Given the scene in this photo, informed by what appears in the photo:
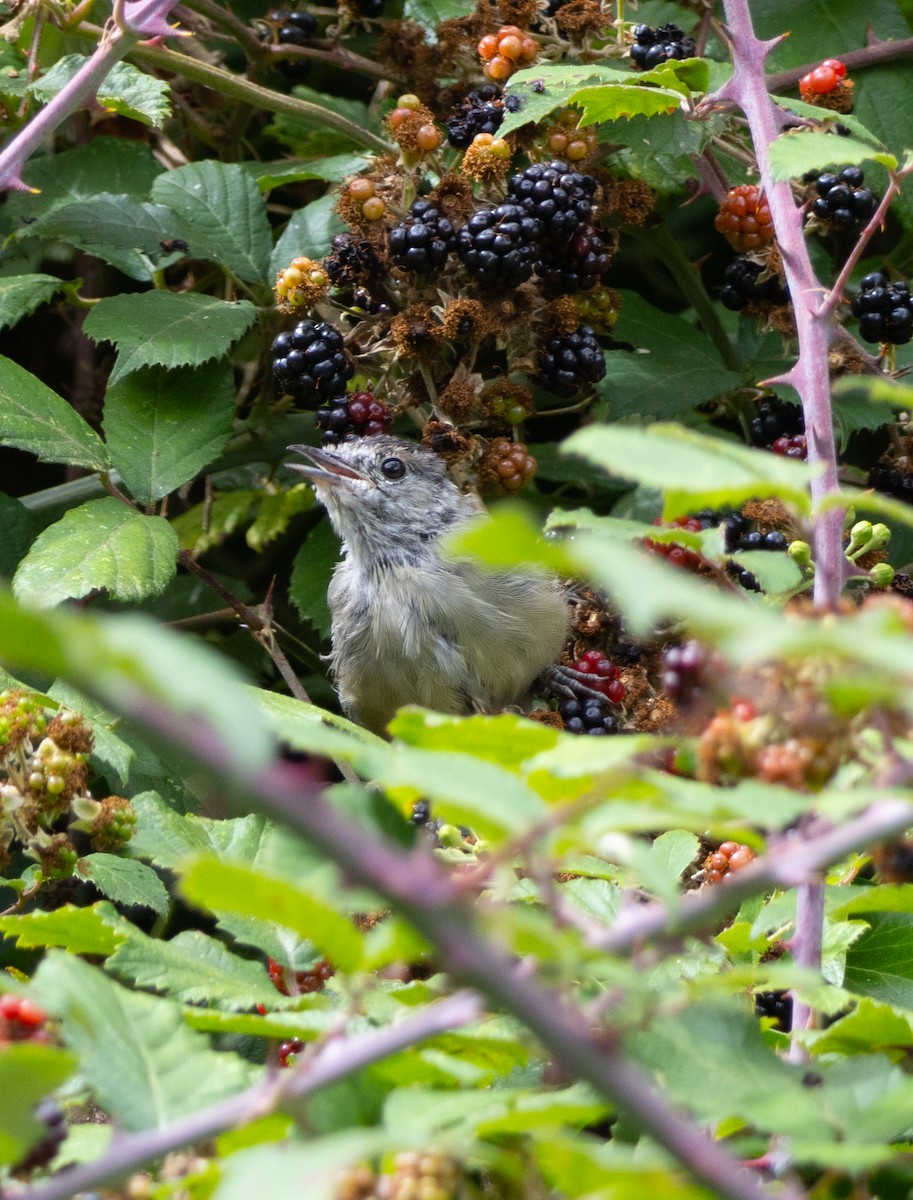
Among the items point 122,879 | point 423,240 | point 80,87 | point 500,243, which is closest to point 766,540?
point 500,243

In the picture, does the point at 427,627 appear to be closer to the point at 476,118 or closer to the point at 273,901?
the point at 476,118

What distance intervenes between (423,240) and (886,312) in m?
0.96

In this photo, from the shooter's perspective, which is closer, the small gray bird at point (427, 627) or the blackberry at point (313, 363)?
the blackberry at point (313, 363)

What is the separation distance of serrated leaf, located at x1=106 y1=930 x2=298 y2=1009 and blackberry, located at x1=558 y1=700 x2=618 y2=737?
4.21ft

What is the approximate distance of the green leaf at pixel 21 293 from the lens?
3.13 metres

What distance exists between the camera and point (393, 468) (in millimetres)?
3889

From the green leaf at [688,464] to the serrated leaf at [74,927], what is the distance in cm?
87

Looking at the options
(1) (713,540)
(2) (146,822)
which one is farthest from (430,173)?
(1) (713,540)

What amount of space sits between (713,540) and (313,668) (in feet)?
8.36

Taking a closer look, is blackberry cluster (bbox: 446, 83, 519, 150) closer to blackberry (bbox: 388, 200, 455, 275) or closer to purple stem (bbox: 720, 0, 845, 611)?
blackberry (bbox: 388, 200, 455, 275)

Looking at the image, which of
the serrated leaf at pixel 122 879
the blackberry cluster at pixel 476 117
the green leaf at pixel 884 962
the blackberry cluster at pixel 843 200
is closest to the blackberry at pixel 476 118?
the blackberry cluster at pixel 476 117

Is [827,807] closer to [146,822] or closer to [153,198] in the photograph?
[146,822]

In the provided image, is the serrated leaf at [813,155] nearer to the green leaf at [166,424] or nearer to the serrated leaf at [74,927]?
the serrated leaf at [74,927]

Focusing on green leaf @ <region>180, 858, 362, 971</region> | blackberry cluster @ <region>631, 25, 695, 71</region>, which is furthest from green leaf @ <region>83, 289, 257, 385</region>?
green leaf @ <region>180, 858, 362, 971</region>
